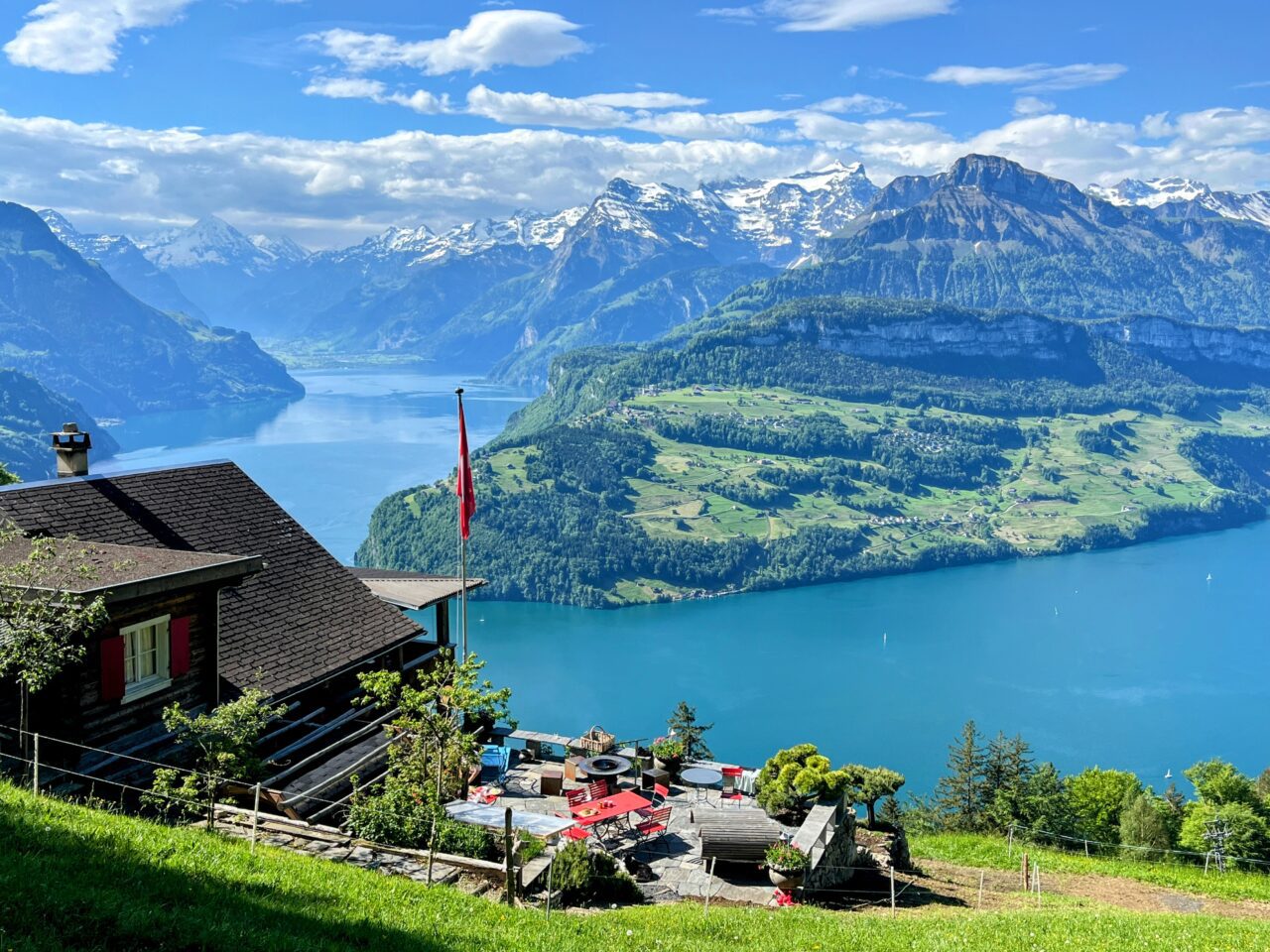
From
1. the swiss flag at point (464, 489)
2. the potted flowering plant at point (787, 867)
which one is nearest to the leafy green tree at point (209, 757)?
the swiss flag at point (464, 489)

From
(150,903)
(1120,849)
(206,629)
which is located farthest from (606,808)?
(1120,849)

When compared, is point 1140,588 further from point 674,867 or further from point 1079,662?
point 674,867

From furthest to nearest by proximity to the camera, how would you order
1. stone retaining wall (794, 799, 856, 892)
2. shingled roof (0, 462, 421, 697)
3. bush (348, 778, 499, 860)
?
shingled roof (0, 462, 421, 697) → stone retaining wall (794, 799, 856, 892) → bush (348, 778, 499, 860)

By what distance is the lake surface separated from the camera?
98.1 m

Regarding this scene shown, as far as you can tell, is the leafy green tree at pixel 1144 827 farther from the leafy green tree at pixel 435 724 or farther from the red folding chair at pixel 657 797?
the leafy green tree at pixel 435 724

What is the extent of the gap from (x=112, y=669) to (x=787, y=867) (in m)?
11.3

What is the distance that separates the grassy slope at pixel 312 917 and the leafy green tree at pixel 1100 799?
2246 cm

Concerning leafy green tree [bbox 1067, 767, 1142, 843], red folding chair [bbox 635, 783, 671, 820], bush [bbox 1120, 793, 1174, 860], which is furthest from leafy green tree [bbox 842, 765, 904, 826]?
leafy green tree [bbox 1067, 767, 1142, 843]

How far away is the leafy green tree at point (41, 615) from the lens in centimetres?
1323

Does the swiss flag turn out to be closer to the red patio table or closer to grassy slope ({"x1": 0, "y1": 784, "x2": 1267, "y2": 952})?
the red patio table

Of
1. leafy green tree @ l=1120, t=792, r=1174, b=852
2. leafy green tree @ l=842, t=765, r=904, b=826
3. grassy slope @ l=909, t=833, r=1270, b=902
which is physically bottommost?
leafy green tree @ l=1120, t=792, r=1174, b=852

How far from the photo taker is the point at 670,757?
24.8 m

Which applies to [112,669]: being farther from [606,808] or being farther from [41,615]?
[606,808]

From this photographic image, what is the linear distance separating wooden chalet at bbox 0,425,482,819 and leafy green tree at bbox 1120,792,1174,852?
70.7 ft
